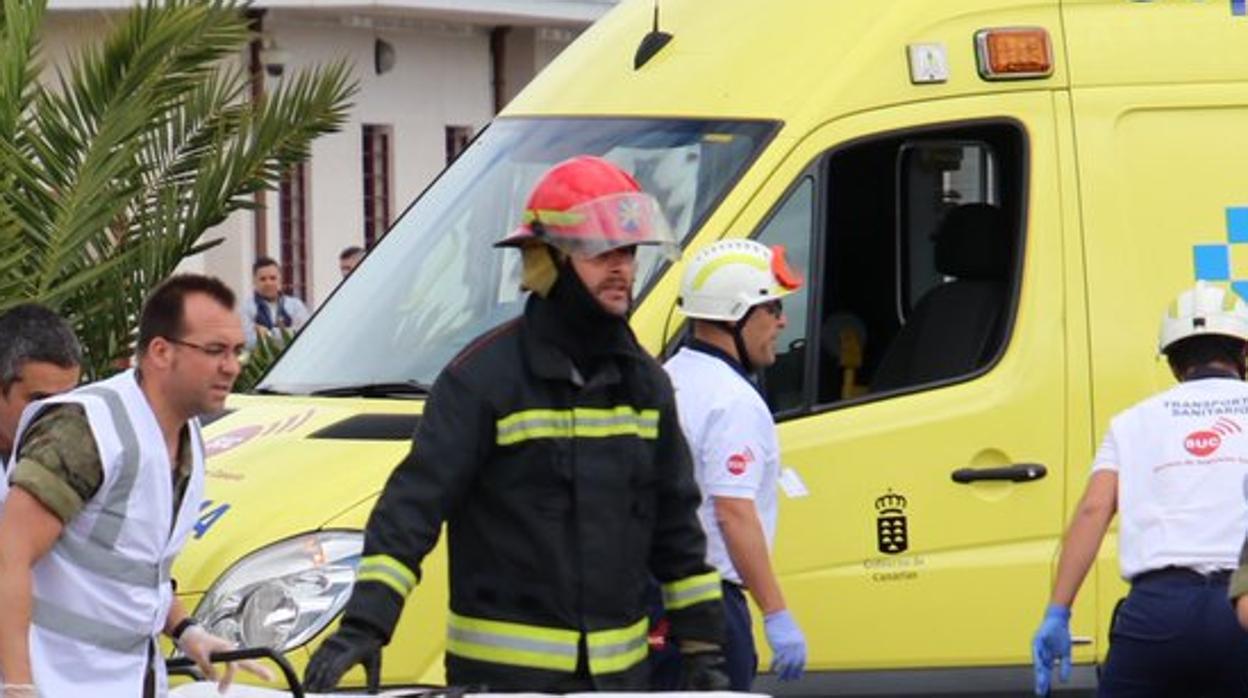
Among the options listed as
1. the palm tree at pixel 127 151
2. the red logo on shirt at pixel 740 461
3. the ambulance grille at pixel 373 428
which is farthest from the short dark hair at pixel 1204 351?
the palm tree at pixel 127 151

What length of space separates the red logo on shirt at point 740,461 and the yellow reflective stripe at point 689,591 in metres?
1.29

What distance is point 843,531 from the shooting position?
9664mm

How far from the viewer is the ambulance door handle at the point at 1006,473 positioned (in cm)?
976

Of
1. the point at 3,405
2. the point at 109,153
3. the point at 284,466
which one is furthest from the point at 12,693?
the point at 109,153

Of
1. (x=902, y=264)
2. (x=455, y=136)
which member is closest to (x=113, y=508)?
(x=902, y=264)

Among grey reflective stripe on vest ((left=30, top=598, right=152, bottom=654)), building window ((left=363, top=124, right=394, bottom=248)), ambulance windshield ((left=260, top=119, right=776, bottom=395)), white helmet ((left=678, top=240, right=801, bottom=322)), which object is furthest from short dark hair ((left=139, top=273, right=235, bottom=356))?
building window ((left=363, top=124, right=394, bottom=248))

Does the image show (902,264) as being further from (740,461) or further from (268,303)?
(268,303)

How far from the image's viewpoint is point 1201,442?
29.1 ft

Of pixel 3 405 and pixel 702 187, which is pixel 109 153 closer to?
pixel 702 187

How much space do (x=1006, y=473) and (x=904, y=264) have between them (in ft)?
2.50

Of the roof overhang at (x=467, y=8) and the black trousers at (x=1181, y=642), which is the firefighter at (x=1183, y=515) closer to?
the black trousers at (x=1181, y=642)

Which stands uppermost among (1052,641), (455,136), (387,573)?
(455,136)

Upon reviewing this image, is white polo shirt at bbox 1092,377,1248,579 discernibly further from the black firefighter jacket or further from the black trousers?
the black firefighter jacket

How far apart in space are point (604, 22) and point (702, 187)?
3.29 ft
